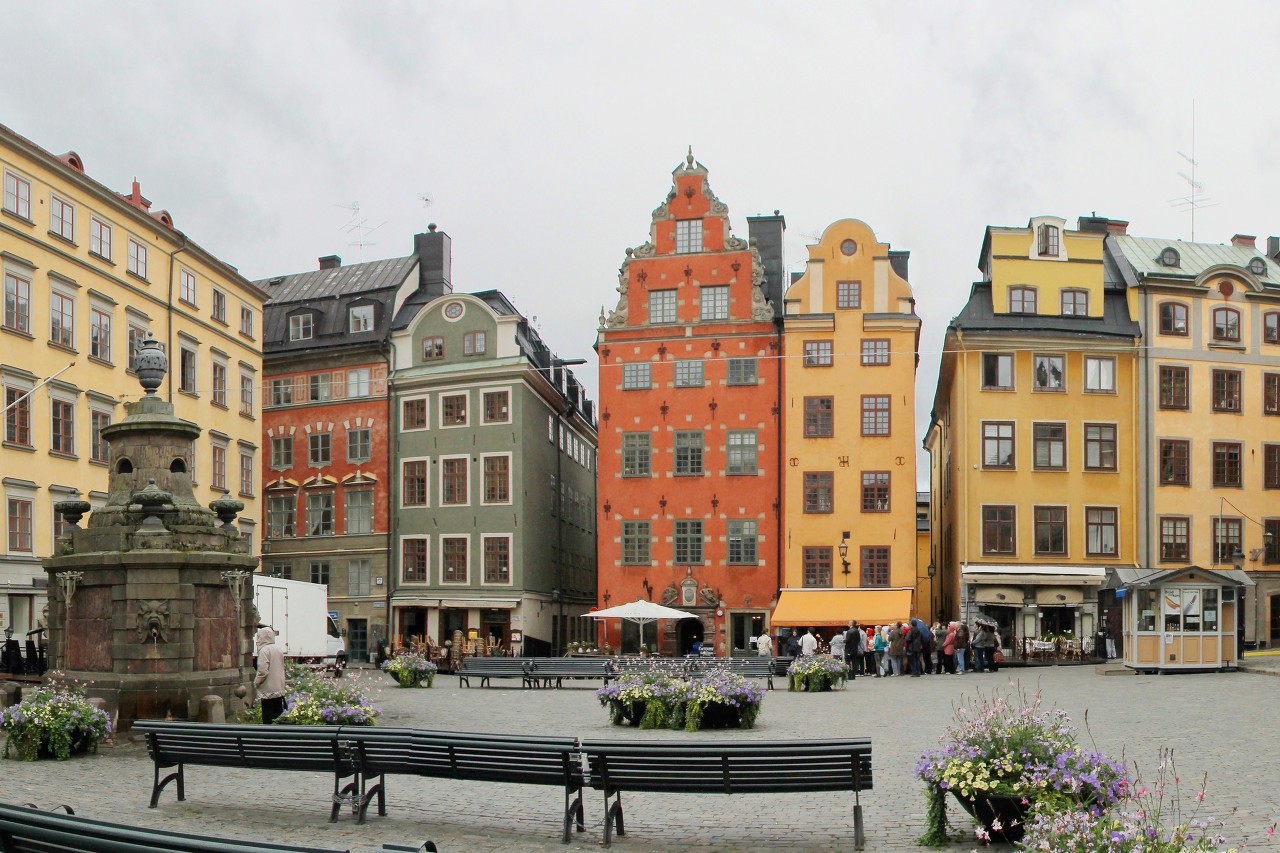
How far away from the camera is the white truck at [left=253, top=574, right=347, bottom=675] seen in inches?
1460

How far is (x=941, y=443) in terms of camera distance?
Answer: 201 ft

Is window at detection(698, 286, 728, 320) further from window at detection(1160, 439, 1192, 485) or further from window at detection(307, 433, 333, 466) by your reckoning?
window at detection(307, 433, 333, 466)

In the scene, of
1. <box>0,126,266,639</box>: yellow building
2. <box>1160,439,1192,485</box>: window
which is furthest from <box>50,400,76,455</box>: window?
<box>1160,439,1192,485</box>: window

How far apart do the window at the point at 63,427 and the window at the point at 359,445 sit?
15.1 m

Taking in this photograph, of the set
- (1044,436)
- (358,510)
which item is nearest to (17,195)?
(358,510)

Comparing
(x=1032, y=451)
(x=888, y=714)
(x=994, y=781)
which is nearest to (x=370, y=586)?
(x=1032, y=451)

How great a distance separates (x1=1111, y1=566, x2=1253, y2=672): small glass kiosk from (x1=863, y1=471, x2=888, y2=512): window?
12962mm

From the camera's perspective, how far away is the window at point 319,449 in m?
55.1

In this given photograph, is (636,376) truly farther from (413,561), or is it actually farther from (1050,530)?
(1050,530)

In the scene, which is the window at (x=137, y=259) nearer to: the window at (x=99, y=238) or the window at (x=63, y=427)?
the window at (x=99, y=238)

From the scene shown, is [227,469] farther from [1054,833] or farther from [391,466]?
[1054,833]

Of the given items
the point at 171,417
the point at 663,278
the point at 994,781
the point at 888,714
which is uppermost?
the point at 663,278

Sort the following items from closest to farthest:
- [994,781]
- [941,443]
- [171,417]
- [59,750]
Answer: [994,781]
[59,750]
[171,417]
[941,443]

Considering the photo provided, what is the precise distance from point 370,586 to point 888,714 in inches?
1288
